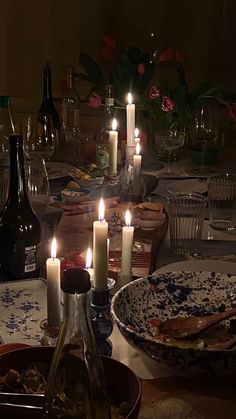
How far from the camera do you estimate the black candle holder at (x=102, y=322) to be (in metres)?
1.00

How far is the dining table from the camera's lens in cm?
93

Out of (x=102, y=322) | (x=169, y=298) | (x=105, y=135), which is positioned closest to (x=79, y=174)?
(x=105, y=135)

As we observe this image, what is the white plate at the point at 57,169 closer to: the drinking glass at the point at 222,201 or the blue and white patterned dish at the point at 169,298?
the drinking glass at the point at 222,201

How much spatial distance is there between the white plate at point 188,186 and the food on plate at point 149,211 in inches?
14.8

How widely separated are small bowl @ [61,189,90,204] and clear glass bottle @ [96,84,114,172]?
279 millimetres

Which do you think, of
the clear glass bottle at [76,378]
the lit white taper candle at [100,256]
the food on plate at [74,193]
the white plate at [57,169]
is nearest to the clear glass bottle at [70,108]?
the white plate at [57,169]

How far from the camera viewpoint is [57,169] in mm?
2143

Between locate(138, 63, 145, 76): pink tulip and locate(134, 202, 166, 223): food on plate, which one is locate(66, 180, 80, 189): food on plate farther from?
locate(138, 63, 145, 76): pink tulip

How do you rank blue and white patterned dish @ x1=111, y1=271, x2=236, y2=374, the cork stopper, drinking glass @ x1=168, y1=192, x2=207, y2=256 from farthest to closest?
drinking glass @ x1=168, y1=192, x2=207, y2=256 < blue and white patterned dish @ x1=111, y1=271, x2=236, y2=374 < the cork stopper

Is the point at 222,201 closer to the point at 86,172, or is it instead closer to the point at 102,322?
the point at 86,172

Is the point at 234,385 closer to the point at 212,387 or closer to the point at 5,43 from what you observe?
the point at 212,387

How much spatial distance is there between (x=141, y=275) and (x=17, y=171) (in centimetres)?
30

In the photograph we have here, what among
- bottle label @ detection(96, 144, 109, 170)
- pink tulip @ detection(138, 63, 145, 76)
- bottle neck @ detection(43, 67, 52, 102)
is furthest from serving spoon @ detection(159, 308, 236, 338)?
bottle neck @ detection(43, 67, 52, 102)

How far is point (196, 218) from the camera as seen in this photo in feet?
4.99
